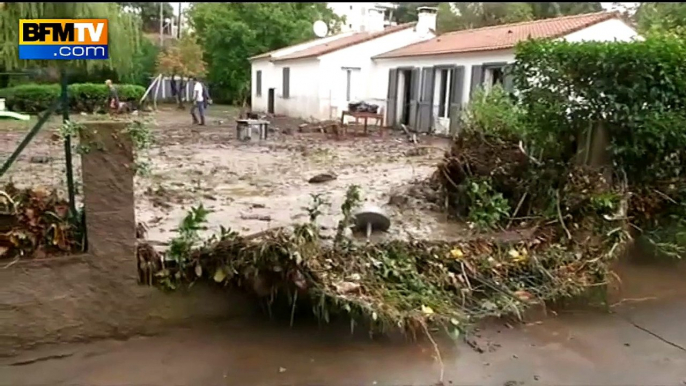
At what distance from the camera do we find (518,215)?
494 centimetres

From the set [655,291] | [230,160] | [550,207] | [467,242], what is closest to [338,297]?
[467,242]

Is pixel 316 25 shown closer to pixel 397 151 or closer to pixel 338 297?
pixel 397 151

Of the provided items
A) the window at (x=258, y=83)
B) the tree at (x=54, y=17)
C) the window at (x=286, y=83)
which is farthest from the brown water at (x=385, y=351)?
the window at (x=258, y=83)

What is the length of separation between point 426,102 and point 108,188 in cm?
1278

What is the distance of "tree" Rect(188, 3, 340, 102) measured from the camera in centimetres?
2452

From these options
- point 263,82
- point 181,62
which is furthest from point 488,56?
point 181,62

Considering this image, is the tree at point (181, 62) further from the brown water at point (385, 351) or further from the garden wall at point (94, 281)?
the garden wall at point (94, 281)

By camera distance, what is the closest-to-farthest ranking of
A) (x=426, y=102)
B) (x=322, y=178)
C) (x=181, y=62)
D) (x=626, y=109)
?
(x=626, y=109)
(x=322, y=178)
(x=426, y=102)
(x=181, y=62)

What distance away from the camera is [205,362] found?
3324 mm

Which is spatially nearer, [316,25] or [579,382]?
[579,382]

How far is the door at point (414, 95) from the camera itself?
16.0 meters

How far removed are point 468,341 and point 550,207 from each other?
164cm

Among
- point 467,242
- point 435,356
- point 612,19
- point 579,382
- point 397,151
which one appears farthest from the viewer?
point 612,19

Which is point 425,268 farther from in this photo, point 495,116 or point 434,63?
point 434,63
